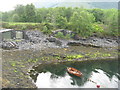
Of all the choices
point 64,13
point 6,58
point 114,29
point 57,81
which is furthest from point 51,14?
point 57,81

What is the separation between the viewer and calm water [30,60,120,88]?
32906 millimetres

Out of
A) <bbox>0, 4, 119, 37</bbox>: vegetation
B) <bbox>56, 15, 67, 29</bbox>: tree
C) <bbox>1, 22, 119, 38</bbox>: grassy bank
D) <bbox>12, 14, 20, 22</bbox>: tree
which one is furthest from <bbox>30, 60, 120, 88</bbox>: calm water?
<bbox>12, 14, 20, 22</bbox>: tree

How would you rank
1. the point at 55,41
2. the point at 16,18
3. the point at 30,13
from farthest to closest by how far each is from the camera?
the point at 16,18 → the point at 30,13 → the point at 55,41

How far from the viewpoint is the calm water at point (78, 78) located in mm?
32906

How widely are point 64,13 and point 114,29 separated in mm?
31954

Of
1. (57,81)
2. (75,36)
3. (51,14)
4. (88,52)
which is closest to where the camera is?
(57,81)

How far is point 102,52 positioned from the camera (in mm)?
54250

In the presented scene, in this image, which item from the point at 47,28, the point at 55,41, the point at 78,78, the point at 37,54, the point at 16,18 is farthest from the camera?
the point at 16,18

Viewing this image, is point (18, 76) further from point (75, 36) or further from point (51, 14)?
point (51, 14)

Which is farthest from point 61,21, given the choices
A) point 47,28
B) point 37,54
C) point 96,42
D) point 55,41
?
point 37,54

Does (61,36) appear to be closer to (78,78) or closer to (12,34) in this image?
(12,34)

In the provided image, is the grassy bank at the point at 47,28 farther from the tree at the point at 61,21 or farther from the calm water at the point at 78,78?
the calm water at the point at 78,78

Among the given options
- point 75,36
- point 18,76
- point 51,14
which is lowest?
point 18,76

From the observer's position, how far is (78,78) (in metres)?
35.8
